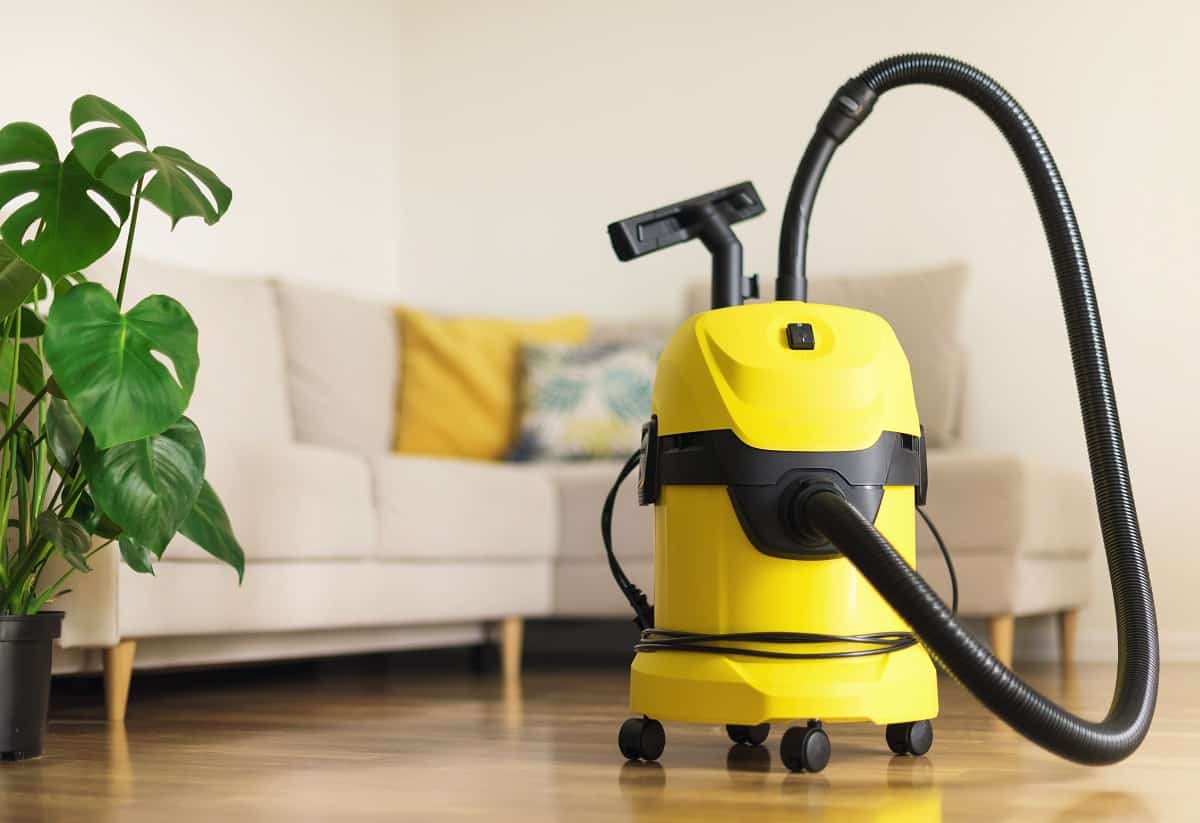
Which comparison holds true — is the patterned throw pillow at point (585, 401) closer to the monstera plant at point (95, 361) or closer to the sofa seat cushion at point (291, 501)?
the sofa seat cushion at point (291, 501)

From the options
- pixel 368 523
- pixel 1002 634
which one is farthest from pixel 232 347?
pixel 1002 634

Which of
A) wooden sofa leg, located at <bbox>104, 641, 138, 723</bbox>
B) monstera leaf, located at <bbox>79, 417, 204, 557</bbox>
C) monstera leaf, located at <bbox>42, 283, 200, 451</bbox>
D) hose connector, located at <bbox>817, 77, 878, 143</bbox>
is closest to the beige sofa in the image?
wooden sofa leg, located at <bbox>104, 641, 138, 723</bbox>

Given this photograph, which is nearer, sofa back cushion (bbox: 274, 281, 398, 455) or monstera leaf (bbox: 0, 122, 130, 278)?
monstera leaf (bbox: 0, 122, 130, 278)

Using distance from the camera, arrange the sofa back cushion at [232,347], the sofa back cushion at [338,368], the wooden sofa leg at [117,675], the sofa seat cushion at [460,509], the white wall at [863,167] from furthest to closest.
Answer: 1. the white wall at [863,167]
2. the sofa back cushion at [338,368]
3. the sofa back cushion at [232,347]
4. the sofa seat cushion at [460,509]
5. the wooden sofa leg at [117,675]

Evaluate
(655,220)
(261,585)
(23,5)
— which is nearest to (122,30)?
(23,5)

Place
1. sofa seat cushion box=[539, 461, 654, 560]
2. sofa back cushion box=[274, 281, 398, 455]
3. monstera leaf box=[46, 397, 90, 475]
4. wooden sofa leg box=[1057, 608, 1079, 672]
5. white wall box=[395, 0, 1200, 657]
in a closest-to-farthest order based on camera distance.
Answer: monstera leaf box=[46, 397, 90, 475] < sofa seat cushion box=[539, 461, 654, 560] < wooden sofa leg box=[1057, 608, 1079, 672] < sofa back cushion box=[274, 281, 398, 455] < white wall box=[395, 0, 1200, 657]

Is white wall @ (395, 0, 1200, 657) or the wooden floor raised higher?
Answer: white wall @ (395, 0, 1200, 657)

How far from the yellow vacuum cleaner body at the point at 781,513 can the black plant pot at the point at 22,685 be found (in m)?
0.76

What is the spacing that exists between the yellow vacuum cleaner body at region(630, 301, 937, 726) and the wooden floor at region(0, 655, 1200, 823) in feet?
0.30

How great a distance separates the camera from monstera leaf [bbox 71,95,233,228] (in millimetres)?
1584

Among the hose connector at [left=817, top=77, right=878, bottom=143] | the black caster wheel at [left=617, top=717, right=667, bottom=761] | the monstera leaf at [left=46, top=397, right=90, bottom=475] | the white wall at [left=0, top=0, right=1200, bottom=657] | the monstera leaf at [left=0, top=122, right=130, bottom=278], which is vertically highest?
the white wall at [left=0, top=0, right=1200, bottom=657]

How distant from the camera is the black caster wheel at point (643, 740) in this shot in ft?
5.18

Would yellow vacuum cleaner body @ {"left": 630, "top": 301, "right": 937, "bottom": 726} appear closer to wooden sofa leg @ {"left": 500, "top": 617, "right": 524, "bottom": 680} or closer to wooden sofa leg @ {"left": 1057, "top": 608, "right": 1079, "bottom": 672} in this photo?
wooden sofa leg @ {"left": 500, "top": 617, "right": 524, "bottom": 680}

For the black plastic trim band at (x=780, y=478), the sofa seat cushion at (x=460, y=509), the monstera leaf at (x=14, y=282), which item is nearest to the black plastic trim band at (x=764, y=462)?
the black plastic trim band at (x=780, y=478)
